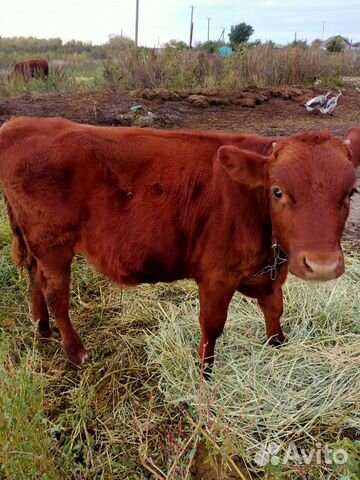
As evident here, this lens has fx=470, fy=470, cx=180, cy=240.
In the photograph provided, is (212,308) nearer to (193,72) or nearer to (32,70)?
(193,72)

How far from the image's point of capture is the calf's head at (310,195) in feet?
6.95

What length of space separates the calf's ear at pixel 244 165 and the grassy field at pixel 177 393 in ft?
3.73

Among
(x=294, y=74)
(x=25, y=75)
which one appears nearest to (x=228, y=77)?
(x=294, y=74)

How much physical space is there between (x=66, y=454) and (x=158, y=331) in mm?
1227

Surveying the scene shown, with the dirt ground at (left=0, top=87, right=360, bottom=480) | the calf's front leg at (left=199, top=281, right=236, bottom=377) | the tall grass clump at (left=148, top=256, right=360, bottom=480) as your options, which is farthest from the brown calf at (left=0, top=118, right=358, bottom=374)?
the dirt ground at (left=0, top=87, right=360, bottom=480)

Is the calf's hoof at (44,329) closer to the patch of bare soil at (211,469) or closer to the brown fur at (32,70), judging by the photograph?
the patch of bare soil at (211,469)

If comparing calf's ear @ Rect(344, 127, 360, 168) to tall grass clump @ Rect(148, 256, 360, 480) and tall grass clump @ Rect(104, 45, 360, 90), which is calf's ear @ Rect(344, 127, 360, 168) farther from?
tall grass clump @ Rect(104, 45, 360, 90)

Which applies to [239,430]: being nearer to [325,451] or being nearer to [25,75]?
[325,451]

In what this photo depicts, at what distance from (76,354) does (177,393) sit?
82cm

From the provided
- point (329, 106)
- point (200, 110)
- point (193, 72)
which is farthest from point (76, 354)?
point (193, 72)

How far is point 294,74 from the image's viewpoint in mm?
15875

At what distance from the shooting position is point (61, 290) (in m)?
3.21

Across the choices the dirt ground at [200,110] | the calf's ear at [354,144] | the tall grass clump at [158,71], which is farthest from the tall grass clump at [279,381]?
the tall grass clump at [158,71]

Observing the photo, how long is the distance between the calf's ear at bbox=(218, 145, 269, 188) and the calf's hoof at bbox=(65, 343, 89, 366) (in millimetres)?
1757
